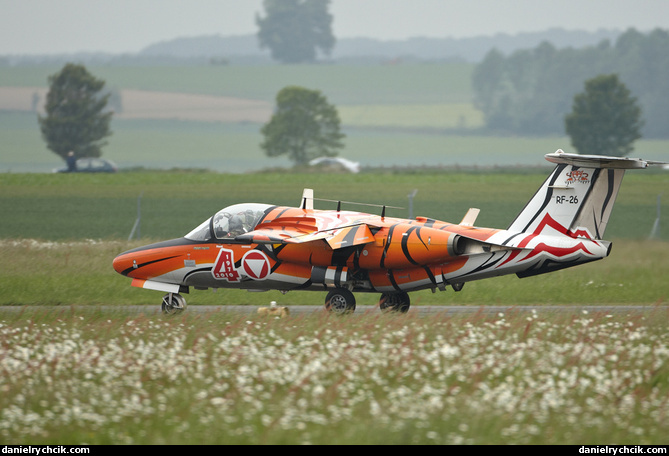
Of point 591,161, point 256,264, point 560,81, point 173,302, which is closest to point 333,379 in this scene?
point 256,264

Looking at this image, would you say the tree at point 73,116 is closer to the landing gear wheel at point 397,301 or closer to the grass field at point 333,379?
the grass field at point 333,379

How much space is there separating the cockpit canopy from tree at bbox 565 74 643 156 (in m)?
72.3

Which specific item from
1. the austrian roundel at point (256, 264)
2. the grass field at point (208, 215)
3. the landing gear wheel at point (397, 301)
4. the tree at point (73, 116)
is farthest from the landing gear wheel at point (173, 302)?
the tree at point (73, 116)

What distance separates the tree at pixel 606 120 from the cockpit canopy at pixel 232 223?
72.3 m

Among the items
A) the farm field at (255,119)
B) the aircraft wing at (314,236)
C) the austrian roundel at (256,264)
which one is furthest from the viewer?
the farm field at (255,119)

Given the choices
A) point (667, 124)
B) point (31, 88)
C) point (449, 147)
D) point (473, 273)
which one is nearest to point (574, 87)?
point (667, 124)

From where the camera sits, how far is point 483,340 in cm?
1120

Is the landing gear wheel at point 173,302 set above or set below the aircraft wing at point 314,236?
below

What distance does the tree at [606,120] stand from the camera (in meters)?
83.6

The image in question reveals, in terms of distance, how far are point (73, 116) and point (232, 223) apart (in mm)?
66524

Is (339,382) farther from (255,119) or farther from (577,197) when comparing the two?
(255,119)

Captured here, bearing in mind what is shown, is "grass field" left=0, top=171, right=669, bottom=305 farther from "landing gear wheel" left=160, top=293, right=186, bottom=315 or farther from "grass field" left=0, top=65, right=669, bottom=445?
"landing gear wheel" left=160, top=293, right=186, bottom=315

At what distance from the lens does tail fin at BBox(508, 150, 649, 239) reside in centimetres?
1512

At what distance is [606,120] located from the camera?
8425 centimetres
